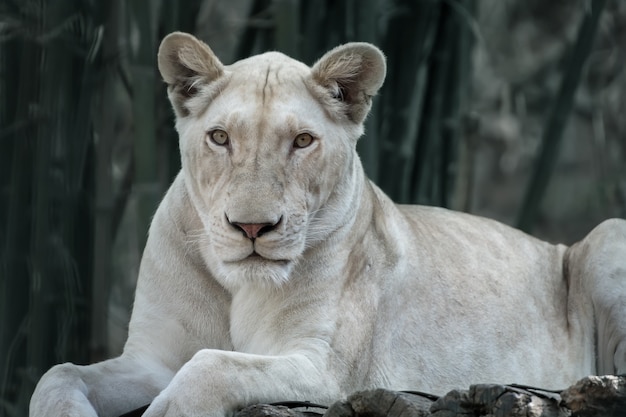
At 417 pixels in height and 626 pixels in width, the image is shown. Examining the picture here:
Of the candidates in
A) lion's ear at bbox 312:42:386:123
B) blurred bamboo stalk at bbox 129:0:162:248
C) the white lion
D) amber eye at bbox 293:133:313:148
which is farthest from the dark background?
amber eye at bbox 293:133:313:148

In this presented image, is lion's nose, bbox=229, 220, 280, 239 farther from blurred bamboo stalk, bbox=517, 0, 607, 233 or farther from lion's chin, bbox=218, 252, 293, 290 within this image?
blurred bamboo stalk, bbox=517, 0, 607, 233

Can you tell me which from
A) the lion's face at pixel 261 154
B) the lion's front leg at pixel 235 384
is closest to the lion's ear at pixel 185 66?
the lion's face at pixel 261 154

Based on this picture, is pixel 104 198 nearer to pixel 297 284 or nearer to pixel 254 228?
pixel 297 284

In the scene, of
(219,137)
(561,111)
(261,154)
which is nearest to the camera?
(261,154)

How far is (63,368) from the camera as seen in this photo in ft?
13.9

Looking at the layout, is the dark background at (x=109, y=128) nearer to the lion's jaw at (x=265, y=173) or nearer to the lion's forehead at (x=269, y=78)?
the lion's forehead at (x=269, y=78)

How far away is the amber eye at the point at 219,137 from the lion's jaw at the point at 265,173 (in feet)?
0.05

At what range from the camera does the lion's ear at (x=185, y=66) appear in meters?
4.38

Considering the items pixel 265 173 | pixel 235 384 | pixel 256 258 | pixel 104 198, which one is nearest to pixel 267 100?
pixel 265 173

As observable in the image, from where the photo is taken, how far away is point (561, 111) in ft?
24.9

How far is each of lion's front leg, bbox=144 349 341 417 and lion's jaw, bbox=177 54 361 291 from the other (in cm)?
31

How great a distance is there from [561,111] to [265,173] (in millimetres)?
3957

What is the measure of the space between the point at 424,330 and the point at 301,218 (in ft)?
3.41

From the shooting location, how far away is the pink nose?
13.0 ft
